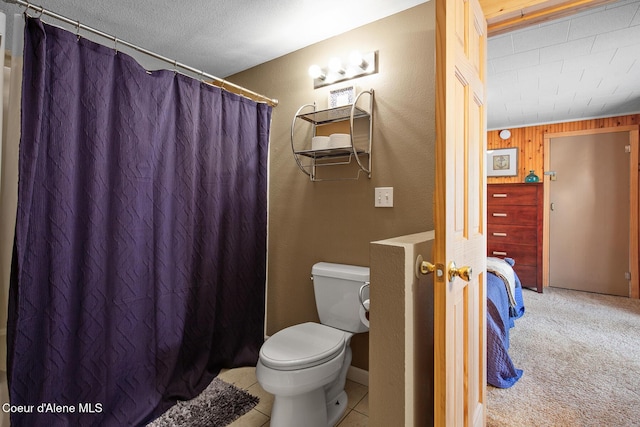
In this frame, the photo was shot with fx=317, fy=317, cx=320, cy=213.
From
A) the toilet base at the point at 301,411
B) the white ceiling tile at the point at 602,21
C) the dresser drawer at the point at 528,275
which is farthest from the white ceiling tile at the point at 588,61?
the toilet base at the point at 301,411

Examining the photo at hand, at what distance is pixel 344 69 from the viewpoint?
2.01 meters

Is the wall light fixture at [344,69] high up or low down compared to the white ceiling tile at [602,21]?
down

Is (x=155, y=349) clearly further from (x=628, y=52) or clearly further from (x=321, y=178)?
(x=628, y=52)

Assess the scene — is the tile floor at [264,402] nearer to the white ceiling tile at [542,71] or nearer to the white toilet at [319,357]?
the white toilet at [319,357]

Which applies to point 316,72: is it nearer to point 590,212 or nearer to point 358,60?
point 358,60

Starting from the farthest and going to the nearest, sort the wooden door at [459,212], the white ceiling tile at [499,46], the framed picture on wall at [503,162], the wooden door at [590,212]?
the framed picture on wall at [503,162], the wooden door at [590,212], the white ceiling tile at [499,46], the wooden door at [459,212]

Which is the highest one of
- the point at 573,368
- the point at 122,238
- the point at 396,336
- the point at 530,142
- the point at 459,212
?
the point at 530,142

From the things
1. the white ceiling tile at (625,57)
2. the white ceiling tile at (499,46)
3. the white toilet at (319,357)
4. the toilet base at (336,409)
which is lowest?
the toilet base at (336,409)

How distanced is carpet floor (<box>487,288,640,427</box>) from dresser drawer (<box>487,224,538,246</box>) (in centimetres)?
86

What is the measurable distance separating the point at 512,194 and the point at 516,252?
2.46 feet

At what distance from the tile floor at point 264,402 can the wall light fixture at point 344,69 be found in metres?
1.93

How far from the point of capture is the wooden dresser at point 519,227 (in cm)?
396

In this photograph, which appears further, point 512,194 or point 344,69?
point 512,194

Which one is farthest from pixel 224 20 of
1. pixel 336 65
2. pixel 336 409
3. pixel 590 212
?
pixel 590 212
